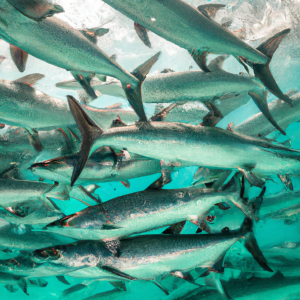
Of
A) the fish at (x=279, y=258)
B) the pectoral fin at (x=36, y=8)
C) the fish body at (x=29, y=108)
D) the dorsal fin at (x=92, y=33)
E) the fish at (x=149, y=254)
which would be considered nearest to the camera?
the pectoral fin at (x=36, y=8)

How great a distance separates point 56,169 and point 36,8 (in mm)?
1739

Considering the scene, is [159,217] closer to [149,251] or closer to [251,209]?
[149,251]

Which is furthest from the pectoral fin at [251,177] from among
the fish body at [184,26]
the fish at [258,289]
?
the fish at [258,289]

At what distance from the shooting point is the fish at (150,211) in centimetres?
280

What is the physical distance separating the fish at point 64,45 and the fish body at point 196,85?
0.66 m

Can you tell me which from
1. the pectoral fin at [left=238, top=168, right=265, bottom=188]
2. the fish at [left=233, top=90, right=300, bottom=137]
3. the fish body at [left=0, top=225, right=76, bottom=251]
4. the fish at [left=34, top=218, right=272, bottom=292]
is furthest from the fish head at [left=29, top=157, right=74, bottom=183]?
the fish at [left=233, top=90, right=300, bottom=137]

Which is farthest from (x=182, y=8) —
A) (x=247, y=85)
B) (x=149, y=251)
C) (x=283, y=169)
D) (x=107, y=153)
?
(x=149, y=251)

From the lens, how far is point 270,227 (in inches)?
397

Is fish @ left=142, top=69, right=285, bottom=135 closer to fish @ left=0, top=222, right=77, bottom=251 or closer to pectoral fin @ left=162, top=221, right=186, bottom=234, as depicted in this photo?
pectoral fin @ left=162, top=221, right=186, bottom=234

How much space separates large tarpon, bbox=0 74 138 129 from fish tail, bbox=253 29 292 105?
5.63 feet

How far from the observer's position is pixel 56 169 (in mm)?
2863

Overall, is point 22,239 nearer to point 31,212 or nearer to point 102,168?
point 31,212

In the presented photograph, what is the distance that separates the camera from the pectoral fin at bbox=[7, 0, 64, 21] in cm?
166

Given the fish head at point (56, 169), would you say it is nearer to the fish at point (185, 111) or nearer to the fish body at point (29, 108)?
the fish body at point (29, 108)
